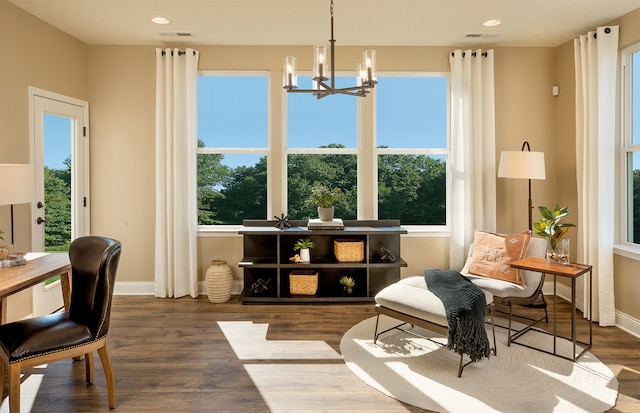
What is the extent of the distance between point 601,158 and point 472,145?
121 cm

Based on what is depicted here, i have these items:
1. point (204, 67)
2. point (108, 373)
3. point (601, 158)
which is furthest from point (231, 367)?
point (601, 158)

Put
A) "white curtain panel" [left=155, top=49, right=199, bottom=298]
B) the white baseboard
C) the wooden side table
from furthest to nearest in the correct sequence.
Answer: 1. the white baseboard
2. "white curtain panel" [left=155, top=49, right=199, bottom=298]
3. the wooden side table

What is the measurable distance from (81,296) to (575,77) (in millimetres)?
4694

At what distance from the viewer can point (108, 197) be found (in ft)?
15.8

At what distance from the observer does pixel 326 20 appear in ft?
13.2

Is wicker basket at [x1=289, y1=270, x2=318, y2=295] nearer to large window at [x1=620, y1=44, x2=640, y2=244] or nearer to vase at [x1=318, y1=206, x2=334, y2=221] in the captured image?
vase at [x1=318, y1=206, x2=334, y2=221]

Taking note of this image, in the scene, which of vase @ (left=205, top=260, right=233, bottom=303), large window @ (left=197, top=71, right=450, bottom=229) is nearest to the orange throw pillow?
large window @ (left=197, top=71, right=450, bottom=229)

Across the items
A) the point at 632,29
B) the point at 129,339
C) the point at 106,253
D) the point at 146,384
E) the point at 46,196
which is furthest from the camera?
the point at 46,196

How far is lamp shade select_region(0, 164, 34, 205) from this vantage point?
2.88 metres

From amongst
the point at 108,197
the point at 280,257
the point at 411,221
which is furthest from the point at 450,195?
the point at 108,197

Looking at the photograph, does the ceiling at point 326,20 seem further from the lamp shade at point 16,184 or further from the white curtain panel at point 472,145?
the lamp shade at point 16,184

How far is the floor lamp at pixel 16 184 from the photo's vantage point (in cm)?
288

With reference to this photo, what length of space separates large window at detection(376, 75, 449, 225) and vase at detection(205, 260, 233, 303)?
185 centimetres

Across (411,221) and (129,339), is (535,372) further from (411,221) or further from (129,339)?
(129,339)
